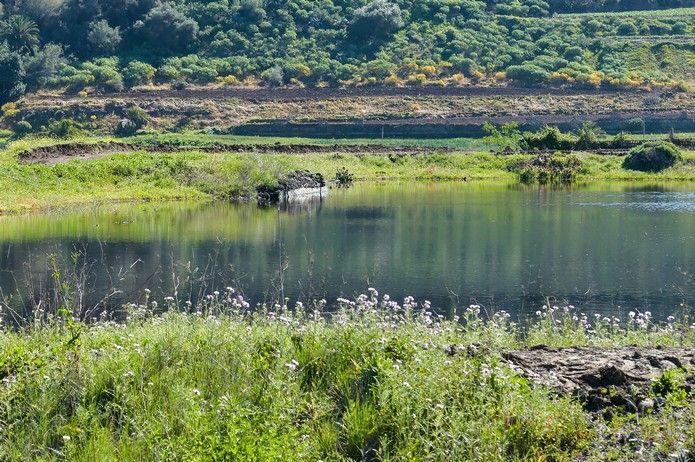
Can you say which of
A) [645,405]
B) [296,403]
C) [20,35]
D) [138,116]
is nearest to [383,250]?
[296,403]

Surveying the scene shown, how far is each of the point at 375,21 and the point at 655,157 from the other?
50.1 metres

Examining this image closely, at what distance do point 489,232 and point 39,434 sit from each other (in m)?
24.3

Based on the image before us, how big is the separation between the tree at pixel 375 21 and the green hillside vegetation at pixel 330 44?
0.40ft

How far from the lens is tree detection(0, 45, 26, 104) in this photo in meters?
93.1

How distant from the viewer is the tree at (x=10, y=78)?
306ft

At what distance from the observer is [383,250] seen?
29.2 meters

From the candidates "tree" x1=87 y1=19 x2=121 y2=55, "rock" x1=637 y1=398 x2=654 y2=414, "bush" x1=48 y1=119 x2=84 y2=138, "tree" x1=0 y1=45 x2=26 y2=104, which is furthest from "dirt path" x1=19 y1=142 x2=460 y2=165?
"tree" x1=87 y1=19 x2=121 y2=55

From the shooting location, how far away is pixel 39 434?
1030 centimetres

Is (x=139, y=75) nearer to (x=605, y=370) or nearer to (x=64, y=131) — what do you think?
(x=64, y=131)

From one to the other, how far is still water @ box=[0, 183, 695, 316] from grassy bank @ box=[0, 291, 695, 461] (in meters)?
1.84

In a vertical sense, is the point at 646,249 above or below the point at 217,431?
below

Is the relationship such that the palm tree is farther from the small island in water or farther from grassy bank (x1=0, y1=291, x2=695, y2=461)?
grassy bank (x1=0, y1=291, x2=695, y2=461)

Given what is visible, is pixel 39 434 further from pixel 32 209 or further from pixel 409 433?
pixel 32 209

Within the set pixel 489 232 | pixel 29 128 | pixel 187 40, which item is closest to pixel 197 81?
pixel 187 40
